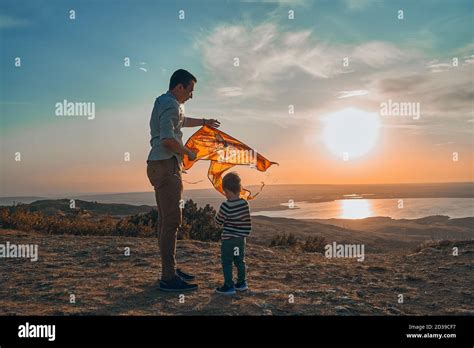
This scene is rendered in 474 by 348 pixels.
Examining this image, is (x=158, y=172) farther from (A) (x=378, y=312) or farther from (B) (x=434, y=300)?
(B) (x=434, y=300)

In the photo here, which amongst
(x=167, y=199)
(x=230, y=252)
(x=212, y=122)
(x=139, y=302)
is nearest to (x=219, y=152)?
(x=212, y=122)

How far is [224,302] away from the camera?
209 inches

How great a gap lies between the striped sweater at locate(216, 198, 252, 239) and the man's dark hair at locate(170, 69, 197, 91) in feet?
5.79

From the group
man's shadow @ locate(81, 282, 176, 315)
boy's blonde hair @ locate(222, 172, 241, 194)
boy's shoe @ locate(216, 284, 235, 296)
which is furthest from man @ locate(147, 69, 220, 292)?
boy's blonde hair @ locate(222, 172, 241, 194)

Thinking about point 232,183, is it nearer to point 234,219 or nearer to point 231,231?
point 234,219

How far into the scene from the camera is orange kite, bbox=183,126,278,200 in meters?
7.31

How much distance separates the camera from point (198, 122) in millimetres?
6527

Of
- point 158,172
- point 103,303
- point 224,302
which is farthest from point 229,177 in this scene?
point 103,303

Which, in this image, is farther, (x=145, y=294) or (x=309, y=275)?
(x=309, y=275)

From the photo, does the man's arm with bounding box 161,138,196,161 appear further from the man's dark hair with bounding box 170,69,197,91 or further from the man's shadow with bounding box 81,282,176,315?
the man's shadow with bounding box 81,282,176,315

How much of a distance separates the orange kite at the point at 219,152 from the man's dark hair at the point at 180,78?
1.42 metres

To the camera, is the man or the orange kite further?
the orange kite

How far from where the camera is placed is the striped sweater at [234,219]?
5.72m
